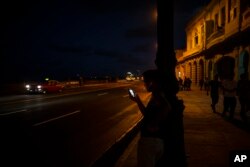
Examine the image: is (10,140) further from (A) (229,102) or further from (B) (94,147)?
(A) (229,102)

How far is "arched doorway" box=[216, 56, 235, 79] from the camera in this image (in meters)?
23.5

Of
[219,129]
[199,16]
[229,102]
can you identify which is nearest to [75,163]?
[219,129]

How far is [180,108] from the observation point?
3.87 meters

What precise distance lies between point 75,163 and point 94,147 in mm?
1285

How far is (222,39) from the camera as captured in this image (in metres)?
23.2

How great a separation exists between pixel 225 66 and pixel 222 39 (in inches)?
134

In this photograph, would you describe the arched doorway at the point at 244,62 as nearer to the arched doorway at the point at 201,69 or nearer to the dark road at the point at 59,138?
the dark road at the point at 59,138

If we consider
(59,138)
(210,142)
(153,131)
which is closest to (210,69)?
(210,142)

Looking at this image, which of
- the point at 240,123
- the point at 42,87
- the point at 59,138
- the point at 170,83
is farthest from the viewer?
the point at 42,87

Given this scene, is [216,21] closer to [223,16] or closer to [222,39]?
[223,16]

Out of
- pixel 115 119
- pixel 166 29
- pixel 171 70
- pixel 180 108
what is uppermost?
pixel 166 29

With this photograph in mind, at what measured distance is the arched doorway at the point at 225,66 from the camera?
23.5 metres

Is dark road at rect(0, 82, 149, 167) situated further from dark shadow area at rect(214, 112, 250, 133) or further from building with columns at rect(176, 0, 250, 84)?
building with columns at rect(176, 0, 250, 84)

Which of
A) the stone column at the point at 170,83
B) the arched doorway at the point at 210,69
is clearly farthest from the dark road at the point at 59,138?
the arched doorway at the point at 210,69
